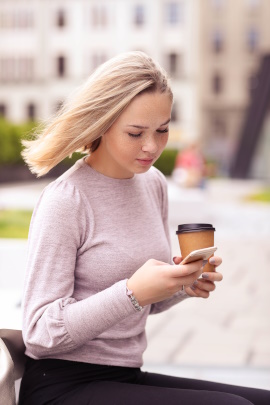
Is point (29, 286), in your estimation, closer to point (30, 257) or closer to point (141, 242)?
point (30, 257)

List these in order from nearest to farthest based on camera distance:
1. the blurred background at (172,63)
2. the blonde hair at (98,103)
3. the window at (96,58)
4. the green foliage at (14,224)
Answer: the blonde hair at (98,103)
the green foliage at (14,224)
the blurred background at (172,63)
the window at (96,58)

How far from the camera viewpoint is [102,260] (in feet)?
6.81

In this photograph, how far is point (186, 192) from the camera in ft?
44.5

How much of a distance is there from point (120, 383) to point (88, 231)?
42 cm

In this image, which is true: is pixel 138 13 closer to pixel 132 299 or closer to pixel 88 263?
pixel 88 263

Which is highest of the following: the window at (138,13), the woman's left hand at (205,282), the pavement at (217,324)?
the woman's left hand at (205,282)

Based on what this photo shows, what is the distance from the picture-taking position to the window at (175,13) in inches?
2192

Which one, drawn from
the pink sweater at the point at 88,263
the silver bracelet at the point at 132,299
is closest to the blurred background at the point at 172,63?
the pink sweater at the point at 88,263

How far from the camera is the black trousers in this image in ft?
6.41

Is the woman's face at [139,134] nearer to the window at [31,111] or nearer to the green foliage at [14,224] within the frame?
the green foliage at [14,224]

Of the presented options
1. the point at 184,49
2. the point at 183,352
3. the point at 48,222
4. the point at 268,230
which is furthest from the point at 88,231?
the point at 184,49

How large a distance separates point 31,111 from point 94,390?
2205 inches

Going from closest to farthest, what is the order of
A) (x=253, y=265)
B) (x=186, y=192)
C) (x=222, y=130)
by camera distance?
(x=253, y=265), (x=186, y=192), (x=222, y=130)

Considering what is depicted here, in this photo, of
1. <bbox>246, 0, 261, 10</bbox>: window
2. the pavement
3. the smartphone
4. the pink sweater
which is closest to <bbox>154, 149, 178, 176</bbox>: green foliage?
<bbox>246, 0, 261, 10</bbox>: window
